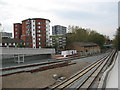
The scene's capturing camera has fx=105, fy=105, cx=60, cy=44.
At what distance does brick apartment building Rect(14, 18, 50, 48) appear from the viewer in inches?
1905

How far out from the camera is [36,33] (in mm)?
49344

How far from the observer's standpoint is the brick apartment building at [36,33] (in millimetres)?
48375

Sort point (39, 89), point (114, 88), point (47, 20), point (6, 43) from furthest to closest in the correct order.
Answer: point (47, 20), point (6, 43), point (39, 89), point (114, 88)

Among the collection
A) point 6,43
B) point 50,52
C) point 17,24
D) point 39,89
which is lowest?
point 39,89

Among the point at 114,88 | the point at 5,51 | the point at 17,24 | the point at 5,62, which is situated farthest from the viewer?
the point at 17,24

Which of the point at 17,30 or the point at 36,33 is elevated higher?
the point at 17,30

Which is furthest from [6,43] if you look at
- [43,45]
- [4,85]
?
[4,85]

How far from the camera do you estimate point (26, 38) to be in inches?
1905

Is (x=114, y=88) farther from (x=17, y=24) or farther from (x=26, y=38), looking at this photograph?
(x=17, y=24)

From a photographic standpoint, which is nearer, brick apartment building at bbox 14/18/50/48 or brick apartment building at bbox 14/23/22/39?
brick apartment building at bbox 14/18/50/48

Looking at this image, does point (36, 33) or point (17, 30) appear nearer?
point (36, 33)

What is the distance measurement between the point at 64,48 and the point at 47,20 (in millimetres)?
15991

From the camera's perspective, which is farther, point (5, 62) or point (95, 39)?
point (95, 39)

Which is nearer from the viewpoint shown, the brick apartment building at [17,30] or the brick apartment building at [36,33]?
the brick apartment building at [36,33]
